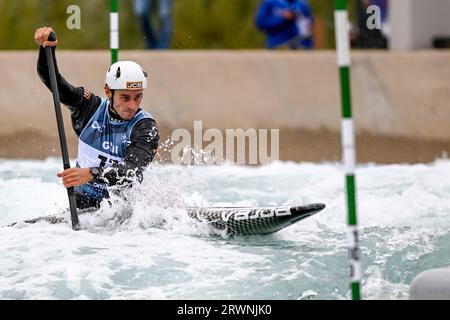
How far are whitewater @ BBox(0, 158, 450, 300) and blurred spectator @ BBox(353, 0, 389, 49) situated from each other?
3085mm

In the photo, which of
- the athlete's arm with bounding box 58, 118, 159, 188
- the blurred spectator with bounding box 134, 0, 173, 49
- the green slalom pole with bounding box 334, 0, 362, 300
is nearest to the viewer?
the green slalom pole with bounding box 334, 0, 362, 300

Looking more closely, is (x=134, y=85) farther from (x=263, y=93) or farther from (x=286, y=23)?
(x=286, y=23)

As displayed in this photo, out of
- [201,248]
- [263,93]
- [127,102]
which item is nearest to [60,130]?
[127,102]

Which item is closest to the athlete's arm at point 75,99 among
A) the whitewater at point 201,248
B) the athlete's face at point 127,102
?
the athlete's face at point 127,102

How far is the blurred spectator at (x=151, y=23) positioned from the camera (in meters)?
14.5

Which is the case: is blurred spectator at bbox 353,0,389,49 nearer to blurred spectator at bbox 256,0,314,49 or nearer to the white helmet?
blurred spectator at bbox 256,0,314,49

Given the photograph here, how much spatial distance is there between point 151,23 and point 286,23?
5.64ft

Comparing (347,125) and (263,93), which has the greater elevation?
(347,125)

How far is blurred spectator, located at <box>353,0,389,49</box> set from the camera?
14.8 metres

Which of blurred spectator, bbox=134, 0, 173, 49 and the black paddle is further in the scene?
blurred spectator, bbox=134, 0, 173, 49

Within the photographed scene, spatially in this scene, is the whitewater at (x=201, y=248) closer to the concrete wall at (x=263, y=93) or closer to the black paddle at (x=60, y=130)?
the black paddle at (x=60, y=130)

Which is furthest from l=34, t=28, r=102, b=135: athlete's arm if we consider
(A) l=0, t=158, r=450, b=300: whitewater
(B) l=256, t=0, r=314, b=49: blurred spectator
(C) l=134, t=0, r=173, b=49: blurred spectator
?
(B) l=256, t=0, r=314, b=49: blurred spectator

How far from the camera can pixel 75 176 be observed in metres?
8.94
